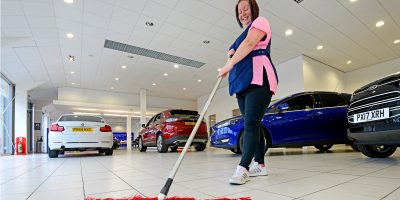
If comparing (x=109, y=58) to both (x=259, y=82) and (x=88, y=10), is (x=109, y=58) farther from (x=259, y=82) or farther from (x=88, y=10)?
(x=259, y=82)

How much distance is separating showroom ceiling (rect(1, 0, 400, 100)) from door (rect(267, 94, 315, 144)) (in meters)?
2.79

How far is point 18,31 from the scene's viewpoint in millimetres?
6469

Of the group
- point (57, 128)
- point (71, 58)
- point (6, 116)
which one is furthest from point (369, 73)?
point (6, 116)

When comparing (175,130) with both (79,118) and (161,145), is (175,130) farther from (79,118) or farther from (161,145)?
(79,118)

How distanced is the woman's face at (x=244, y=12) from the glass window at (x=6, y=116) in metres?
11.7

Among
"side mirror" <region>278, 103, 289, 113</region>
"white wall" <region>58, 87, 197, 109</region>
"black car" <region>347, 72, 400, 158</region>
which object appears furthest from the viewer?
"white wall" <region>58, 87, 197, 109</region>

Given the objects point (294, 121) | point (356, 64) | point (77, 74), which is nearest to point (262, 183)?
point (294, 121)

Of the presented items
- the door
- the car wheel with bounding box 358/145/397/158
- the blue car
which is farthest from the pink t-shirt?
the door

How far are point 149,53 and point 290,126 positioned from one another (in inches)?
233

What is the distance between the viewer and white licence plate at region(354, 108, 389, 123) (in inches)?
93.4

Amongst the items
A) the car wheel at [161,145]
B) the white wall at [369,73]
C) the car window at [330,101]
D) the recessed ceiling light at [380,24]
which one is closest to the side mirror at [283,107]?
the car window at [330,101]

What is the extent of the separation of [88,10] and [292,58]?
7.03 metres

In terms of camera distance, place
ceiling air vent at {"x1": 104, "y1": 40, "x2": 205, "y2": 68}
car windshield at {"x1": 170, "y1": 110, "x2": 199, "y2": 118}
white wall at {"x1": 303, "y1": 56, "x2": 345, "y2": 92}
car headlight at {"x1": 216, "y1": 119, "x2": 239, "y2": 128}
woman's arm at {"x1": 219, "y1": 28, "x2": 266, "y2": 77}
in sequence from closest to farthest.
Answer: woman's arm at {"x1": 219, "y1": 28, "x2": 266, "y2": 77}, car headlight at {"x1": 216, "y1": 119, "x2": 239, "y2": 128}, car windshield at {"x1": 170, "y1": 110, "x2": 199, "y2": 118}, ceiling air vent at {"x1": 104, "y1": 40, "x2": 205, "y2": 68}, white wall at {"x1": 303, "y1": 56, "x2": 345, "y2": 92}

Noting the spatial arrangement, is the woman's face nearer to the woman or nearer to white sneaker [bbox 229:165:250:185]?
the woman
